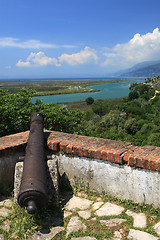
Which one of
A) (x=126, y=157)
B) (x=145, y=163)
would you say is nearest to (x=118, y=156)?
→ (x=126, y=157)

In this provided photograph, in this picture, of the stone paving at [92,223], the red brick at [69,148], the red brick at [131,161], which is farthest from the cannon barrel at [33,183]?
the red brick at [131,161]

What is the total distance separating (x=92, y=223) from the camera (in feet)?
8.44

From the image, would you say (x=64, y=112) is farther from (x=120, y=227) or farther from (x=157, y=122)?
(x=157, y=122)

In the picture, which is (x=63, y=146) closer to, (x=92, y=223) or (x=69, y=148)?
(x=69, y=148)

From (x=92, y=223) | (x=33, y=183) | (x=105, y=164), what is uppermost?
(x=33, y=183)

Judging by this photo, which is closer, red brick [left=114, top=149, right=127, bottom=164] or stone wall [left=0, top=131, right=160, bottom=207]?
stone wall [left=0, top=131, right=160, bottom=207]

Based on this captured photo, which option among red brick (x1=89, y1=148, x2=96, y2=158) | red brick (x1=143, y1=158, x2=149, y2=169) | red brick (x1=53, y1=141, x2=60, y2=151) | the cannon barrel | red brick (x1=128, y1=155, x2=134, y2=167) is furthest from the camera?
red brick (x1=53, y1=141, x2=60, y2=151)

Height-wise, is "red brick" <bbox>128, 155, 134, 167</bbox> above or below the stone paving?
above

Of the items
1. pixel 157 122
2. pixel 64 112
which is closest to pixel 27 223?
pixel 64 112

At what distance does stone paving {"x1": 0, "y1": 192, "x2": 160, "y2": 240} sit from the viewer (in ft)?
7.64

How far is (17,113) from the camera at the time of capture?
19.5 ft

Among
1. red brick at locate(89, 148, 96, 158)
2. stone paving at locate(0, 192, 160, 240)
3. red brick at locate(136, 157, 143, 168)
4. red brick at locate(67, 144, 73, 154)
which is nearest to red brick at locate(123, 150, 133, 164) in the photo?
red brick at locate(136, 157, 143, 168)

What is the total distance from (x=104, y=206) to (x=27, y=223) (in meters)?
1.01

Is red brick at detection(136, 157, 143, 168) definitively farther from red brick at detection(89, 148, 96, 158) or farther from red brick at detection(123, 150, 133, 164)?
red brick at detection(89, 148, 96, 158)
